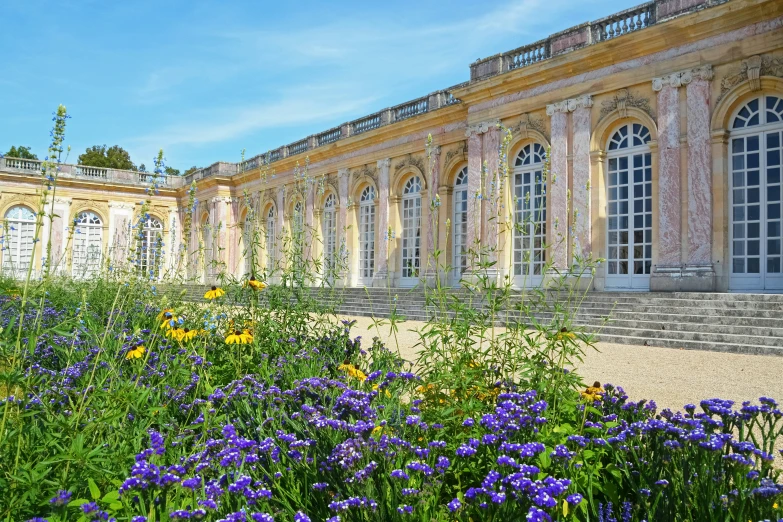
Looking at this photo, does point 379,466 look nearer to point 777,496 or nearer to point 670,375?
point 777,496

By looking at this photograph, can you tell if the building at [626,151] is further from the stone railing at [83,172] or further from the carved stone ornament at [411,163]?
the stone railing at [83,172]

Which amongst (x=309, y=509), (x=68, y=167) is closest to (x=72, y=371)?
(x=309, y=509)

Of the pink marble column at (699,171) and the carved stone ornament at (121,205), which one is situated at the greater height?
the carved stone ornament at (121,205)

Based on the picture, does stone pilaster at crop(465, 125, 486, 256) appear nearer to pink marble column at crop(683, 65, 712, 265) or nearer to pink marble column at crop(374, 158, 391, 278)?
pink marble column at crop(374, 158, 391, 278)

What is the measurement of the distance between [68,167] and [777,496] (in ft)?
98.0

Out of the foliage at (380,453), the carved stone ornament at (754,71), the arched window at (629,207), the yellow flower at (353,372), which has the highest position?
the carved stone ornament at (754,71)

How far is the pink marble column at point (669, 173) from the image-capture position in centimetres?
1107

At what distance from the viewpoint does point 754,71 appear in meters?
10.2

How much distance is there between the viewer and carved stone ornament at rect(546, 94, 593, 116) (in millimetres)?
12584

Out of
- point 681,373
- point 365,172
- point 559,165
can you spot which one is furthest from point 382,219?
point 681,373

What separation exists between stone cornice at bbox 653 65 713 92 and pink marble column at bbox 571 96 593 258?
143cm

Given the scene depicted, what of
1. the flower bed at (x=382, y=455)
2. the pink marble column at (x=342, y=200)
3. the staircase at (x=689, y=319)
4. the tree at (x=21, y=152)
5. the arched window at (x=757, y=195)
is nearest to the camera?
the flower bed at (x=382, y=455)

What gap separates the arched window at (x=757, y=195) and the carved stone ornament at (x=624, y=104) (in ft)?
5.29

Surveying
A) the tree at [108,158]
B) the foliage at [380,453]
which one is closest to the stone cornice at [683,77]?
the foliage at [380,453]
